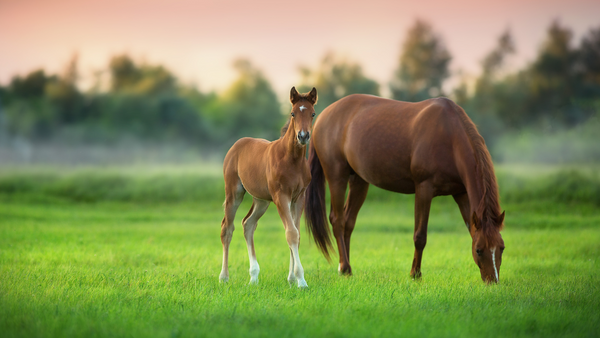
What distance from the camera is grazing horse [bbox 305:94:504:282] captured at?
248 inches

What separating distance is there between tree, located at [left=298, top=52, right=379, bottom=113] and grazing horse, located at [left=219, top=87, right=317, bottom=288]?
23.6m

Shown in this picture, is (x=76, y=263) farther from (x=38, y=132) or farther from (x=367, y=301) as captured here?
(x=38, y=132)

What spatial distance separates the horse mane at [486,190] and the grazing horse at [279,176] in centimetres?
220

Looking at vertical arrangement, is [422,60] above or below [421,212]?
above

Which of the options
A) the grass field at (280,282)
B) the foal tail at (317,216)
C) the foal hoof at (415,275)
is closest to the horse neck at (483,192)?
the grass field at (280,282)

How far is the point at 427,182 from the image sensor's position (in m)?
6.84

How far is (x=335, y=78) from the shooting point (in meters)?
33.3

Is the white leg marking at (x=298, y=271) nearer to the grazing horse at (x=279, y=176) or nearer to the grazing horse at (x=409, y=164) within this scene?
the grazing horse at (x=279, y=176)

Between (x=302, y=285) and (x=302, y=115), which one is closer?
(x=302, y=115)

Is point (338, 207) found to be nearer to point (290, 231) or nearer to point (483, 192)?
point (290, 231)

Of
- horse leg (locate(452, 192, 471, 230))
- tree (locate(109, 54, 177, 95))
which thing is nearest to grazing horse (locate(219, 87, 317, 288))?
horse leg (locate(452, 192, 471, 230))

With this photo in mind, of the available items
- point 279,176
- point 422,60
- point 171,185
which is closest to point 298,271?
point 279,176

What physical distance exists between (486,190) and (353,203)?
2.61 meters

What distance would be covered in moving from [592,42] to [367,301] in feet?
107
